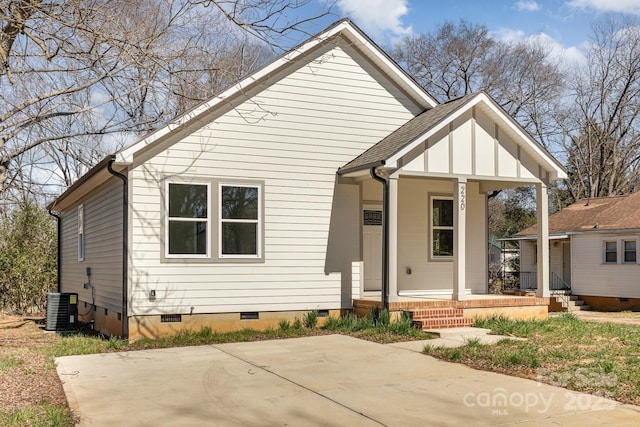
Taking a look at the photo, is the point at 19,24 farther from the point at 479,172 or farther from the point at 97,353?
the point at 479,172

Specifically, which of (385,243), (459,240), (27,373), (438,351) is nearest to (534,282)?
(459,240)

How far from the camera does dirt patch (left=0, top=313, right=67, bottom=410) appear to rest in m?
7.48

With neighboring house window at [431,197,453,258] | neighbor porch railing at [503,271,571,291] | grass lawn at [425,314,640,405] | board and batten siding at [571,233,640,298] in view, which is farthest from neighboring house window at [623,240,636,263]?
grass lawn at [425,314,640,405]

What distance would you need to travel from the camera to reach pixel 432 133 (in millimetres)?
13047

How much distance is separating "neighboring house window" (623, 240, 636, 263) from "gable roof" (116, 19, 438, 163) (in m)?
11.7

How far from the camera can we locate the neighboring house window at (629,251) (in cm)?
2283

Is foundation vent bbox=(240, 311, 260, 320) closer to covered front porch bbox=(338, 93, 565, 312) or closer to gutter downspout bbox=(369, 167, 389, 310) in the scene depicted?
covered front porch bbox=(338, 93, 565, 312)

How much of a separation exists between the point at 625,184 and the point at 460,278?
28.1 metres

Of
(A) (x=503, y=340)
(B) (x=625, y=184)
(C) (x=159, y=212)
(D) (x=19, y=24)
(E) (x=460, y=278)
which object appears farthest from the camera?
(B) (x=625, y=184)

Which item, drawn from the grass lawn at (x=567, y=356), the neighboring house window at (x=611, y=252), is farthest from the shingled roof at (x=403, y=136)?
the neighboring house window at (x=611, y=252)

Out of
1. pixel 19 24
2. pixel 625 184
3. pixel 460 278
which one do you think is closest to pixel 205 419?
pixel 19 24

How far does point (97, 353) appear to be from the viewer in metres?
11.2

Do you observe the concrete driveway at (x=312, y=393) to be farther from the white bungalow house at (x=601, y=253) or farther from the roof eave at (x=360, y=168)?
the white bungalow house at (x=601, y=253)

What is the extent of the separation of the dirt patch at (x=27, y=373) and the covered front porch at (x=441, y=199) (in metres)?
6.36
